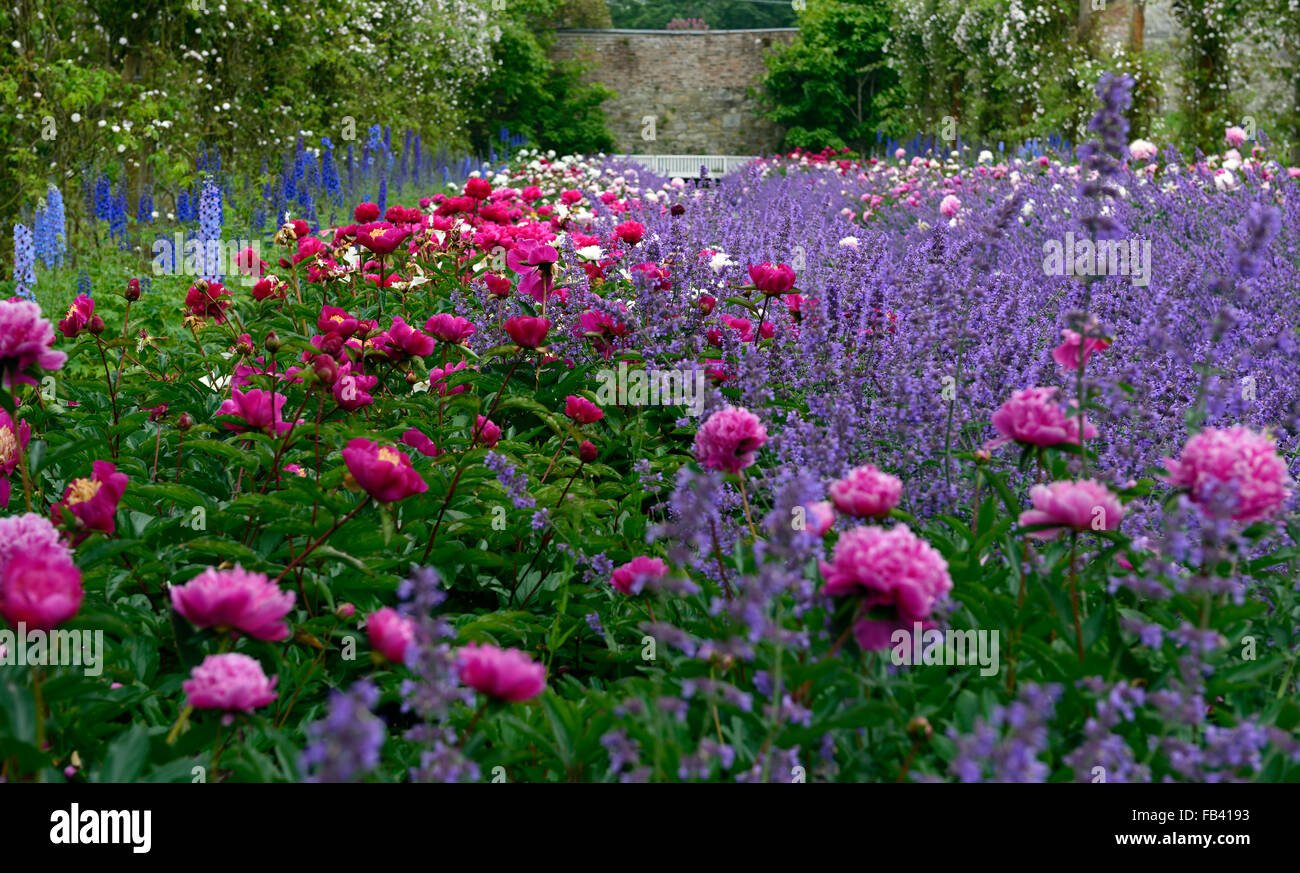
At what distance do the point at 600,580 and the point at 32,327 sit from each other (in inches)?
40.5

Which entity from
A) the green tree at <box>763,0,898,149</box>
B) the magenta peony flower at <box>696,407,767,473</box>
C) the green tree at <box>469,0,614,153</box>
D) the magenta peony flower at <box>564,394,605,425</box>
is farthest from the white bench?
the magenta peony flower at <box>696,407,767,473</box>

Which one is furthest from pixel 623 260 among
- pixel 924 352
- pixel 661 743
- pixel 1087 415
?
pixel 661 743

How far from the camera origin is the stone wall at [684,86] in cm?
2153

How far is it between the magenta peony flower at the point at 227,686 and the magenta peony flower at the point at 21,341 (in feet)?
1.73

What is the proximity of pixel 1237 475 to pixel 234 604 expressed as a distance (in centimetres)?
102

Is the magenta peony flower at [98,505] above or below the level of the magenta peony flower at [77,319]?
below

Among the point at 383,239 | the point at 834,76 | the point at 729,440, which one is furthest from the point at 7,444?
the point at 834,76

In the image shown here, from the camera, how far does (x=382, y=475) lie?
4.31ft

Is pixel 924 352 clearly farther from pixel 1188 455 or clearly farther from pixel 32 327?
pixel 32 327

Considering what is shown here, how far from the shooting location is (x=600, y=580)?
1956mm

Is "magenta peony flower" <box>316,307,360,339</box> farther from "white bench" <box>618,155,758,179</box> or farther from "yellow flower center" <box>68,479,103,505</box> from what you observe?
"white bench" <box>618,155,758,179</box>

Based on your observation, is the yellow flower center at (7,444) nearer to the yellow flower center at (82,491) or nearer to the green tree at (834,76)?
the yellow flower center at (82,491)

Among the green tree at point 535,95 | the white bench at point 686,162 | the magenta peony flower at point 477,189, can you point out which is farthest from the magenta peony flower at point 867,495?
the white bench at point 686,162

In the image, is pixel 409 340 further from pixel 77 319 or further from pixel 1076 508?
pixel 1076 508
